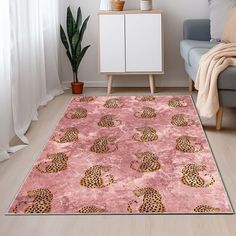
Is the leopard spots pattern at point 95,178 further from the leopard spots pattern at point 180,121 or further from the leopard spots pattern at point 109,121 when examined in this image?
the leopard spots pattern at point 180,121

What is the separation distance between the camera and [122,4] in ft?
15.6

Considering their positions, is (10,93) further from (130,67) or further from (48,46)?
(130,67)

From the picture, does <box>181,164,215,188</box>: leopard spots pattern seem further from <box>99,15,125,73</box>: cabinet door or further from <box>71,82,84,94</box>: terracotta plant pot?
<box>71,82,84,94</box>: terracotta plant pot

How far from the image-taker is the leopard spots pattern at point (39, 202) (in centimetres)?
226

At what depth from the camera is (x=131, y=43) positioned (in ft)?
15.3

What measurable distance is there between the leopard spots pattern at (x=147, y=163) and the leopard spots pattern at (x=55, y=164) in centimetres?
41

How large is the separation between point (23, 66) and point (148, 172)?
1.47 meters

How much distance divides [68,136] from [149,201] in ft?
3.93

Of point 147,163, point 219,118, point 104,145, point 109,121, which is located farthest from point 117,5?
point 147,163

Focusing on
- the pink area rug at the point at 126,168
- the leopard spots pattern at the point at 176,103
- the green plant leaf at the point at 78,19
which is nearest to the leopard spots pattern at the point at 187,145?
the pink area rug at the point at 126,168

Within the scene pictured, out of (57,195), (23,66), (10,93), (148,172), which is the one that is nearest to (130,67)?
(23,66)

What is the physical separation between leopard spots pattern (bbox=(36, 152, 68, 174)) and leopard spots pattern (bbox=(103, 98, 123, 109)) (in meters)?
1.31
